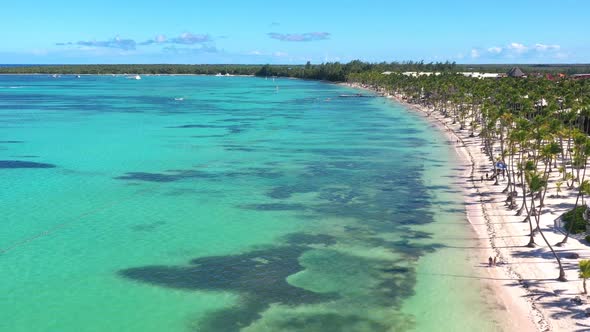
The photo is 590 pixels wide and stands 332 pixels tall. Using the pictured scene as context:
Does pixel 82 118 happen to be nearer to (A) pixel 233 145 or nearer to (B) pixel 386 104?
(A) pixel 233 145

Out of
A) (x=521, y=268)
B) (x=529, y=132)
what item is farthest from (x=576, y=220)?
(x=529, y=132)

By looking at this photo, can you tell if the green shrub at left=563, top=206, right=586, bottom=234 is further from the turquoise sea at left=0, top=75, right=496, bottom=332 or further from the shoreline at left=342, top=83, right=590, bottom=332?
the turquoise sea at left=0, top=75, right=496, bottom=332

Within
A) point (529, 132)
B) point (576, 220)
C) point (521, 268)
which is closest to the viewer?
point (521, 268)

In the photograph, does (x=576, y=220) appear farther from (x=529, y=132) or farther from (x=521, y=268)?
(x=529, y=132)

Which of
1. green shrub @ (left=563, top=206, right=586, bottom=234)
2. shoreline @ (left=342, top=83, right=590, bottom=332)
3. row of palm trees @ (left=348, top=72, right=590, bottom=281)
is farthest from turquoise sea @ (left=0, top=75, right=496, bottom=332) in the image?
green shrub @ (left=563, top=206, right=586, bottom=234)

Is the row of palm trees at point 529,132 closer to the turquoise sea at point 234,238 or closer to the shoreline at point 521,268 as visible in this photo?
the shoreline at point 521,268
